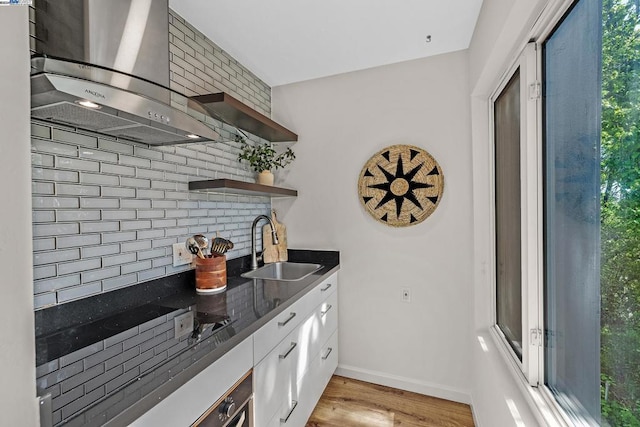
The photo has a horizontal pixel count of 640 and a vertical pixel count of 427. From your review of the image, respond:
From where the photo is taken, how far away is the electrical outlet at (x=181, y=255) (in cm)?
164

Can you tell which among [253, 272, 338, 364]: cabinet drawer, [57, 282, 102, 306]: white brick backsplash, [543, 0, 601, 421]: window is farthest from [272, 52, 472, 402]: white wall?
[57, 282, 102, 306]: white brick backsplash

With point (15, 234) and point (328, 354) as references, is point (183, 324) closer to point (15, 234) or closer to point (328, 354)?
point (15, 234)

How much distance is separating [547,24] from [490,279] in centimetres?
137

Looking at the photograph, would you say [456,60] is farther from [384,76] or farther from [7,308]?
[7,308]

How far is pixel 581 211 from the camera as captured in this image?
3.09ft

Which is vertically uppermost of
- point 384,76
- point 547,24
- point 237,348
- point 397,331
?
point 384,76

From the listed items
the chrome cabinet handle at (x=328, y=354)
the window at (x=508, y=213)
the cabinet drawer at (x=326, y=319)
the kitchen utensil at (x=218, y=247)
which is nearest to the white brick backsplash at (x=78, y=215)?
the kitchen utensil at (x=218, y=247)

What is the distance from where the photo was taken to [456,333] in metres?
2.14

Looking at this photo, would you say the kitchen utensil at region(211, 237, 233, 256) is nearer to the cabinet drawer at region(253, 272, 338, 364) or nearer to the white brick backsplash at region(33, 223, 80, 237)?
the cabinet drawer at region(253, 272, 338, 364)

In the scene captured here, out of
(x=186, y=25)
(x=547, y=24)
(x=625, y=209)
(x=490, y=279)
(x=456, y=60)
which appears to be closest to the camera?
(x=625, y=209)

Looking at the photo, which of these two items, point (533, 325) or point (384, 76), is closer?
point (533, 325)

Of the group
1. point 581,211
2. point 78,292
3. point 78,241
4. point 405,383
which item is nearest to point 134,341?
point 78,292

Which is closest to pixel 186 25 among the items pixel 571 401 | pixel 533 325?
pixel 533 325

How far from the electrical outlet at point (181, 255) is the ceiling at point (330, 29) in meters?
1.29
